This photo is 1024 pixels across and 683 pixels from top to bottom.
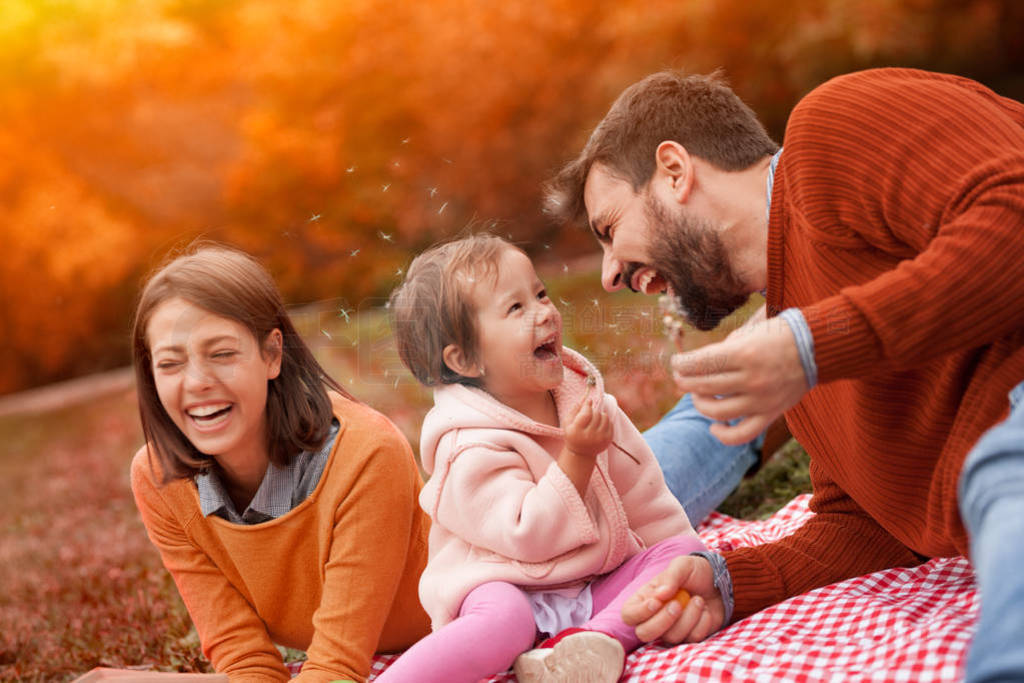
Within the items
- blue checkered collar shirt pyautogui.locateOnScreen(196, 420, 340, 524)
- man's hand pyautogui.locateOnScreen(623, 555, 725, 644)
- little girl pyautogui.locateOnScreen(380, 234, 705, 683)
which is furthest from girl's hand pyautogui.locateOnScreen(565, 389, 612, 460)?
blue checkered collar shirt pyautogui.locateOnScreen(196, 420, 340, 524)

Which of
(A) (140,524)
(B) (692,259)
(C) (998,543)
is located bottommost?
(A) (140,524)

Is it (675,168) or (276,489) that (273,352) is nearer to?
(276,489)

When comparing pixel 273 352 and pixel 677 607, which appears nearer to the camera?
pixel 677 607

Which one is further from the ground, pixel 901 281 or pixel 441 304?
pixel 901 281

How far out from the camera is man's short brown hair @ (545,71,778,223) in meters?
1.87

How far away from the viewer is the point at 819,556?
1965 mm

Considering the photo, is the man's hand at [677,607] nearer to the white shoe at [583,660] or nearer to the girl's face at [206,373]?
the white shoe at [583,660]

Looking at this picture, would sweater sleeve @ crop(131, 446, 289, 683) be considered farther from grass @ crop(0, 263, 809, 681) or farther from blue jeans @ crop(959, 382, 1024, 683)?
blue jeans @ crop(959, 382, 1024, 683)

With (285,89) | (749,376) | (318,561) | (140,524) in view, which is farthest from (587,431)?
(285,89)

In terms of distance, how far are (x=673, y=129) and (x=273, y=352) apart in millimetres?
933

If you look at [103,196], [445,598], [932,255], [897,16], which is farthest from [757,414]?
[103,196]

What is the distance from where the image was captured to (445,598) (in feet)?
5.94

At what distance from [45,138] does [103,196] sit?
80 centimetres

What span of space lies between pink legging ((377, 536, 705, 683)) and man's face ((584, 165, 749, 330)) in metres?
0.50
